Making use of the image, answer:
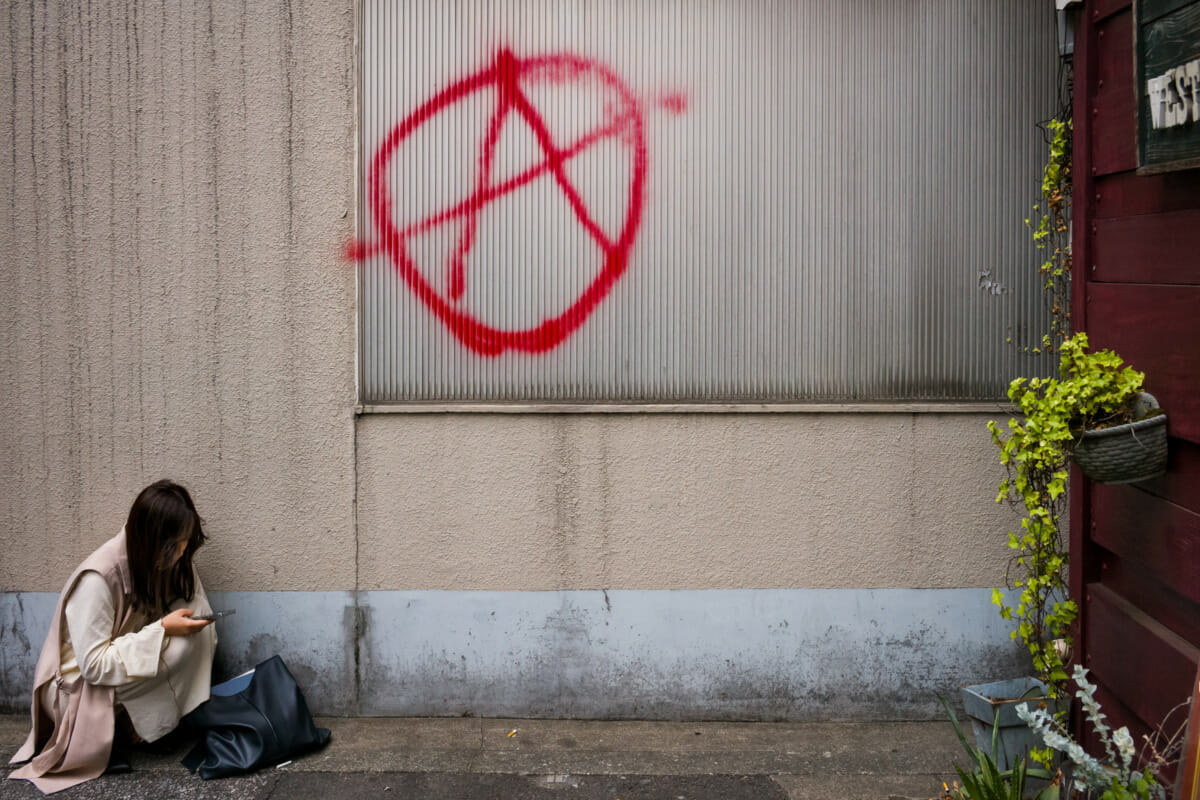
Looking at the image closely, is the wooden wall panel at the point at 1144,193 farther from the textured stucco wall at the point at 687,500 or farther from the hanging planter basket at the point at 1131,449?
the textured stucco wall at the point at 687,500

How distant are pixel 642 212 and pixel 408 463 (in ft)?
5.07

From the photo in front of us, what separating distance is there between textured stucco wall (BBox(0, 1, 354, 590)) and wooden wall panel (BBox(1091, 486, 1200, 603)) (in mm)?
3073

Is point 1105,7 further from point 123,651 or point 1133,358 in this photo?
point 123,651

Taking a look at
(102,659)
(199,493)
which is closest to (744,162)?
(199,493)

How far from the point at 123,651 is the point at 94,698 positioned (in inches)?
9.9

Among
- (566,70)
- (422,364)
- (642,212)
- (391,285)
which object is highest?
(566,70)

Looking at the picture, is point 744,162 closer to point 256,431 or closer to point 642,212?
point 642,212

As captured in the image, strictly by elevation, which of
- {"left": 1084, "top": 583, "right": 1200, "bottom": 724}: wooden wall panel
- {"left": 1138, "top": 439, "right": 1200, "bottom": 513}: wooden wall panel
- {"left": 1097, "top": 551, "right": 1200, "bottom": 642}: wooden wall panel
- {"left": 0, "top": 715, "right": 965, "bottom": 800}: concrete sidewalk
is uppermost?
{"left": 1138, "top": 439, "right": 1200, "bottom": 513}: wooden wall panel

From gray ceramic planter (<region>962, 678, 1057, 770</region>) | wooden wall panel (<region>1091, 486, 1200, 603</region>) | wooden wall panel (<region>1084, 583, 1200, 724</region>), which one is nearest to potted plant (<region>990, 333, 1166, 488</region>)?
wooden wall panel (<region>1091, 486, 1200, 603</region>)

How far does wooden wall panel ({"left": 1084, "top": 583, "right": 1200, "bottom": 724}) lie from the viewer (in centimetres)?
296

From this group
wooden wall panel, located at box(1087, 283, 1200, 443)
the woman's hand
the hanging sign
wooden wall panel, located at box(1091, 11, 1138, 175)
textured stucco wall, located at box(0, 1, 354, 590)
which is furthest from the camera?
textured stucco wall, located at box(0, 1, 354, 590)

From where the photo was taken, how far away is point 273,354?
4637mm

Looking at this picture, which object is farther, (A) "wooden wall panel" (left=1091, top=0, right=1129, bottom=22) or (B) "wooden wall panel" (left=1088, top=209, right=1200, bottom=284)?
(A) "wooden wall panel" (left=1091, top=0, right=1129, bottom=22)

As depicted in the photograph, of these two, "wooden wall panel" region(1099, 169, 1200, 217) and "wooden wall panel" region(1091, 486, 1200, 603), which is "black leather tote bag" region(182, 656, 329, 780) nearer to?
"wooden wall panel" region(1091, 486, 1200, 603)
